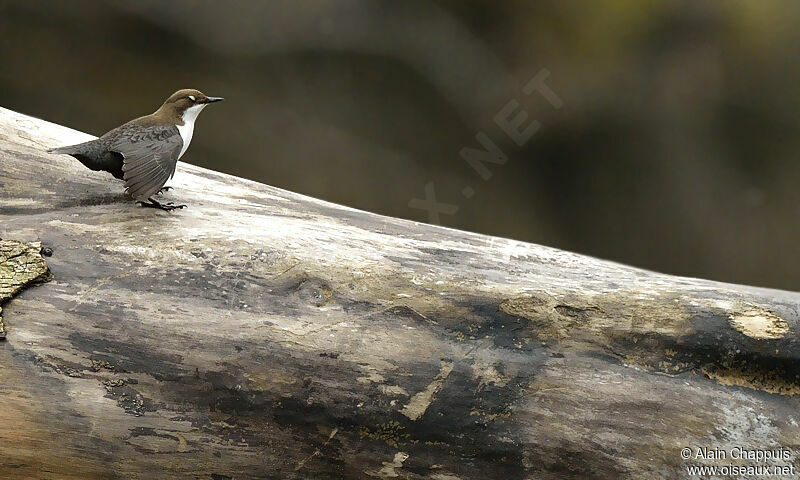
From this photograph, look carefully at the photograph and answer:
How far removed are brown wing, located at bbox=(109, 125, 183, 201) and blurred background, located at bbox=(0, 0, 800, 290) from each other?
327cm

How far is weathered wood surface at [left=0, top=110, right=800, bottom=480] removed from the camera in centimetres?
155

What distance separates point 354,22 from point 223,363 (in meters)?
4.05

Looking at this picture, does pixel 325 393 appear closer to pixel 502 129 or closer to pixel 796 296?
pixel 796 296

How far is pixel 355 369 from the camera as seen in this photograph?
5.28 feet

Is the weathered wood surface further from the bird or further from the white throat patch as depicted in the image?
the white throat patch

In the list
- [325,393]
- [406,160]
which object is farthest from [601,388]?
[406,160]

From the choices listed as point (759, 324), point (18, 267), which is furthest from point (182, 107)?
point (759, 324)

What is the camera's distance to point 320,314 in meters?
1.68

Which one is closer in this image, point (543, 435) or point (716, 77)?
point (543, 435)

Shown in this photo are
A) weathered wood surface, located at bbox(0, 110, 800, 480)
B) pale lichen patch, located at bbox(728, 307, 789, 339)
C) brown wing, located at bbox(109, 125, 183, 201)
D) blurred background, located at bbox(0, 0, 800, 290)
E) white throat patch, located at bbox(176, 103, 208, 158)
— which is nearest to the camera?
weathered wood surface, located at bbox(0, 110, 800, 480)

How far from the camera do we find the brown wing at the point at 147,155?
188cm

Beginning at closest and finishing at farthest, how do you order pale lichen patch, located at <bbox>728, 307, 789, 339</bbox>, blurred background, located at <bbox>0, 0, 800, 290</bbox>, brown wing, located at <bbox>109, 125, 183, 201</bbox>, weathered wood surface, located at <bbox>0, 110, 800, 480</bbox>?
weathered wood surface, located at <bbox>0, 110, 800, 480</bbox> → pale lichen patch, located at <bbox>728, 307, 789, 339</bbox> → brown wing, located at <bbox>109, 125, 183, 201</bbox> → blurred background, located at <bbox>0, 0, 800, 290</bbox>

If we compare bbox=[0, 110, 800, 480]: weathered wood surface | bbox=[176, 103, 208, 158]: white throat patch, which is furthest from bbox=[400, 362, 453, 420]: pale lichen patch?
bbox=[176, 103, 208, 158]: white throat patch

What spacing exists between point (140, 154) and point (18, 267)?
475mm
